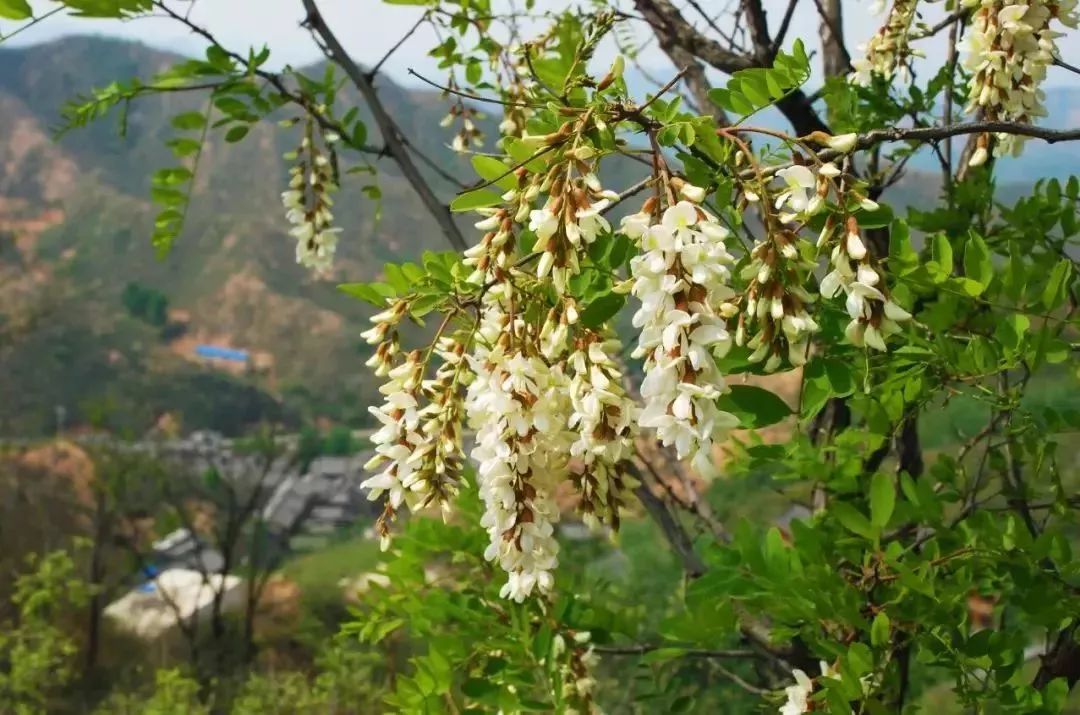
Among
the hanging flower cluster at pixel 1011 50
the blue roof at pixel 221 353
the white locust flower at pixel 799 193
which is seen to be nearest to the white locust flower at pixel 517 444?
the white locust flower at pixel 799 193

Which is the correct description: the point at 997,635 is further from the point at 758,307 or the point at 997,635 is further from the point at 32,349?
the point at 32,349

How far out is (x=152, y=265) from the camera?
233cm

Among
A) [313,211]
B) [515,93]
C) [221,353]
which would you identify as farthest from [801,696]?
[221,353]

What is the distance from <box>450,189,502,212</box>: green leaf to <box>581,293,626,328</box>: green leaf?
0.23 feet

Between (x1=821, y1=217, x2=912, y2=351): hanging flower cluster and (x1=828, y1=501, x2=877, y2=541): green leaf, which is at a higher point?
(x1=821, y1=217, x2=912, y2=351): hanging flower cluster

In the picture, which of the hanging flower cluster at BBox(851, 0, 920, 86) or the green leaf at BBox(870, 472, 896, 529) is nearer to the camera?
the green leaf at BBox(870, 472, 896, 529)

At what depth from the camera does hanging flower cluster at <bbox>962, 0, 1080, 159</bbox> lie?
549mm

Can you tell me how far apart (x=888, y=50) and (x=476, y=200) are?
0.52 metres

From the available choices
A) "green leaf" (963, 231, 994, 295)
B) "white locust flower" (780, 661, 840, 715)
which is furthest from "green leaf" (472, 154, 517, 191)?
"white locust flower" (780, 661, 840, 715)

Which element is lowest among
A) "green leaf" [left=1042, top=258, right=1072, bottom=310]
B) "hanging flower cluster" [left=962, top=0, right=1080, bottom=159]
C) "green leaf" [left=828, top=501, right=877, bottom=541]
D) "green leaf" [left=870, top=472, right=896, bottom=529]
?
"green leaf" [left=828, top=501, right=877, bottom=541]

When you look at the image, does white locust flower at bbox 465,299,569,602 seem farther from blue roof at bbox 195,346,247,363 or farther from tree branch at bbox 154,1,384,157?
blue roof at bbox 195,346,247,363

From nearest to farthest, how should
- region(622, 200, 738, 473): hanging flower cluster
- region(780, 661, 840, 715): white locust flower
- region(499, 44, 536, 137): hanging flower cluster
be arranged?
region(622, 200, 738, 473): hanging flower cluster → region(780, 661, 840, 715): white locust flower → region(499, 44, 536, 137): hanging flower cluster

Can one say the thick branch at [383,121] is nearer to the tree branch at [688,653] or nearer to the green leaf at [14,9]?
the green leaf at [14,9]

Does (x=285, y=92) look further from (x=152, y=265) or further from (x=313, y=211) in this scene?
(x=152, y=265)
